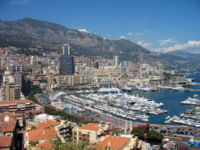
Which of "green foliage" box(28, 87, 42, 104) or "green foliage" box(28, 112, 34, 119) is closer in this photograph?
"green foliage" box(28, 112, 34, 119)

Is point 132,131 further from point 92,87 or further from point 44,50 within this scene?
point 44,50

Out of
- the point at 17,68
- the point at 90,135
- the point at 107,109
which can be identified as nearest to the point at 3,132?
the point at 90,135

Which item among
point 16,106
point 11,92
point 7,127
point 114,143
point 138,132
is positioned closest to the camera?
point 114,143

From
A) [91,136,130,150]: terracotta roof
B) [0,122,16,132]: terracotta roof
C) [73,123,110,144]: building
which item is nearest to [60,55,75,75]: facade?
[0,122,16,132]: terracotta roof

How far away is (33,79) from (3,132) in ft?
110

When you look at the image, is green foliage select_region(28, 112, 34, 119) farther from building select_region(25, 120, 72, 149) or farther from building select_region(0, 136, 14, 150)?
building select_region(0, 136, 14, 150)

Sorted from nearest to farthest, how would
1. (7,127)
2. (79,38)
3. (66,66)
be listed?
(7,127) → (66,66) → (79,38)

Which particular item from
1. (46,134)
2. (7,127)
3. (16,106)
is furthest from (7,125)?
(16,106)

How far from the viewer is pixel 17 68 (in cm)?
5078

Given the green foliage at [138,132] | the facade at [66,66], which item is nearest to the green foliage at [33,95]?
the facade at [66,66]

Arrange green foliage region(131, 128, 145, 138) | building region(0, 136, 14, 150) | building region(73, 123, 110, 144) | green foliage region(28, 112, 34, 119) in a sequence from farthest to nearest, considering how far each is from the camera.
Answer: green foliage region(28, 112, 34, 119)
green foliage region(131, 128, 145, 138)
building region(73, 123, 110, 144)
building region(0, 136, 14, 150)

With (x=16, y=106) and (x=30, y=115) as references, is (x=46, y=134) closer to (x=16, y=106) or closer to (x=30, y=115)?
(x=30, y=115)

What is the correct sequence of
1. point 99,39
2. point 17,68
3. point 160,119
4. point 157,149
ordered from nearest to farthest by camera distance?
1. point 157,149
2. point 160,119
3. point 17,68
4. point 99,39

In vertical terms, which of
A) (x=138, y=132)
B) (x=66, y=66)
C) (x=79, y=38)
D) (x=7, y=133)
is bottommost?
(x=138, y=132)
